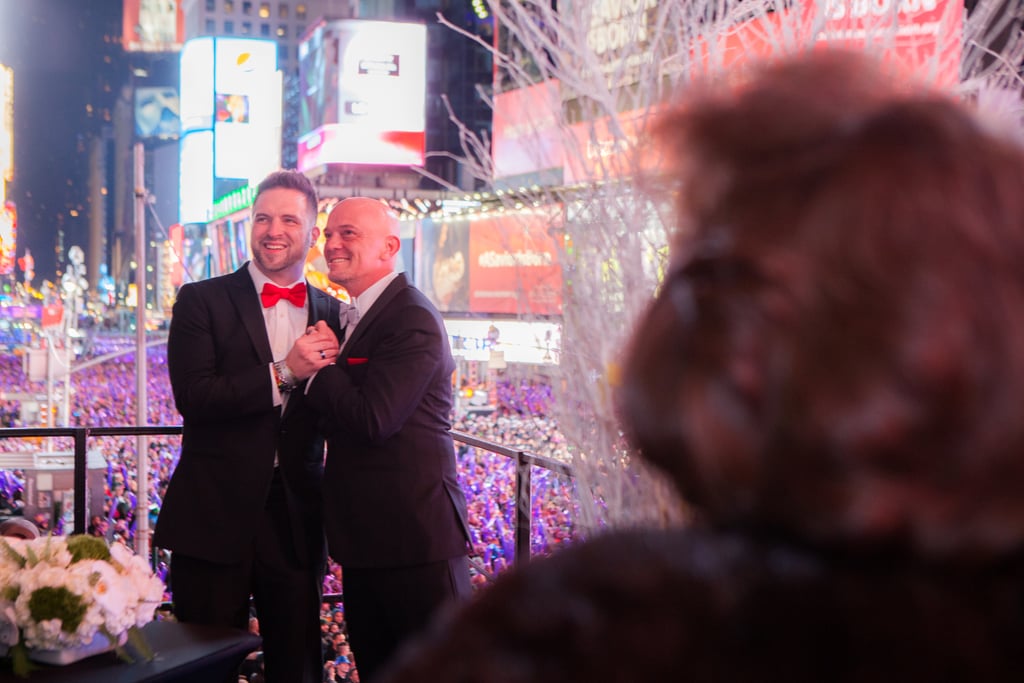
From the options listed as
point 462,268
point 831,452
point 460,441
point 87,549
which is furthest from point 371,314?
point 462,268

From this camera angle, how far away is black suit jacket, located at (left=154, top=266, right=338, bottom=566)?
318cm

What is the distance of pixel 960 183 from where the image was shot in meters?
0.70

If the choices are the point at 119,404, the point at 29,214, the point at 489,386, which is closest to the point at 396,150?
the point at 489,386

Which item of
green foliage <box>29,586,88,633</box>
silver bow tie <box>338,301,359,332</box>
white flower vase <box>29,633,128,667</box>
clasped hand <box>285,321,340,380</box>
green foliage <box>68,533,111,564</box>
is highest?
silver bow tie <box>338,301,359,332</box>

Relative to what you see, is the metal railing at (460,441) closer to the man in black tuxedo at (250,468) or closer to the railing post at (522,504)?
the railing post at (522,504)

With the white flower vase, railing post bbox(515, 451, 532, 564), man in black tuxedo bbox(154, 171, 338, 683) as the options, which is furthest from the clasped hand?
railing post bbox(515, 451, 532, 564)

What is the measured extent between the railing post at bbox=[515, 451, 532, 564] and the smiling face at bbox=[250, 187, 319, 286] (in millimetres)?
1103

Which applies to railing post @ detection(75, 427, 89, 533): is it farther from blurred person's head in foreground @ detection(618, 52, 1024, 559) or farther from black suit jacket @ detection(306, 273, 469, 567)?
blurred person's head in foreground @ detection(618, 52, 1024, 559)

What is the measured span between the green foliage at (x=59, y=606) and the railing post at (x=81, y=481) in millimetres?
2207

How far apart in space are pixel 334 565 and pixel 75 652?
1096cm

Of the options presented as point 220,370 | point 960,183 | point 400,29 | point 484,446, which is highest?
point 400,29

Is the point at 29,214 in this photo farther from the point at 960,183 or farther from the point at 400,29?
the point at 960,183

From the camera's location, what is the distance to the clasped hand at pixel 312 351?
312 centimetres

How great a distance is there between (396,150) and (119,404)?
46.8 ft
